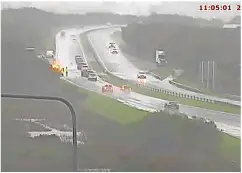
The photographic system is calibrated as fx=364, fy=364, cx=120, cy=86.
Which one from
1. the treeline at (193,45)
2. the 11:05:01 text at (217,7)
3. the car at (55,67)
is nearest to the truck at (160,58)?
the treeline at (193,45)

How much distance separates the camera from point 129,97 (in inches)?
59.3

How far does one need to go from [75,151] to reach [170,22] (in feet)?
2.15

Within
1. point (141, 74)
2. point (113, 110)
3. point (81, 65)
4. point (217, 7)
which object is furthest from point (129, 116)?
point (217, 7)

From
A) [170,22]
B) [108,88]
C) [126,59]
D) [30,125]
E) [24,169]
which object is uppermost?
[170,22]

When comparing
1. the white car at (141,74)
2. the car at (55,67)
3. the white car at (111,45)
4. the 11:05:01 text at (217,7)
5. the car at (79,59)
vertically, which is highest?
the 11:05:01 text at (217,7)

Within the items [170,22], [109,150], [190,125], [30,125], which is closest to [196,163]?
[190,125]

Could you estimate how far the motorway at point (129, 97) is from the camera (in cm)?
150

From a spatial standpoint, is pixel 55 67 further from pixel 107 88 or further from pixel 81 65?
pixel 107 88

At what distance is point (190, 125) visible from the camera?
4.92 ft

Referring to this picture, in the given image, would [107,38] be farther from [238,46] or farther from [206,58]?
[238,46]

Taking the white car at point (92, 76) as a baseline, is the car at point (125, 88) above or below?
below

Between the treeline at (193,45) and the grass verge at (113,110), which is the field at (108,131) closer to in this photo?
the grass verge at (113,110)

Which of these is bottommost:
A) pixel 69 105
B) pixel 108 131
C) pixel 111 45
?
pixel 108 131

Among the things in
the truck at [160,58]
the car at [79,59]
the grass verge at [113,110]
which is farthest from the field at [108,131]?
the truck at [160,58]
